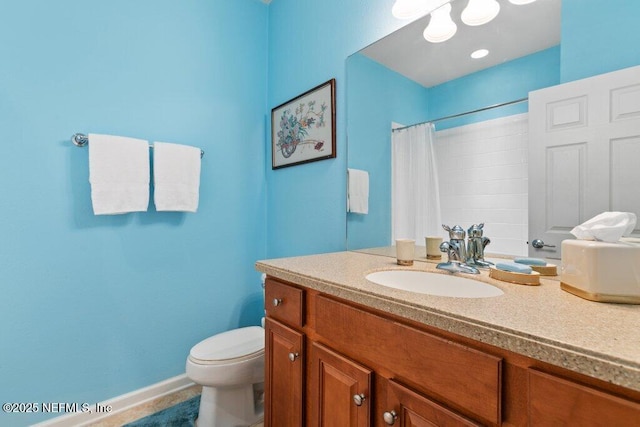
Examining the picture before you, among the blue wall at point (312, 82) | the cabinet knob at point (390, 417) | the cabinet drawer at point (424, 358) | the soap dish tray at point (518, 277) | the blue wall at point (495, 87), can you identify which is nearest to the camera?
the cabinet drawer at point (424, 358)

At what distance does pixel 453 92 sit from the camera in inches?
45.0

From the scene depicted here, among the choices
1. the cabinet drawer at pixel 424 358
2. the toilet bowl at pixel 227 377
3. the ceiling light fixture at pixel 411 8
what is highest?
the ceiling light fixture at pixel 411 8

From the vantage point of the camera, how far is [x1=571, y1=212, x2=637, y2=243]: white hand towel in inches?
24.3

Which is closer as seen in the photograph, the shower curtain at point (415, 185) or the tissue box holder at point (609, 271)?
the tissue box holder at point (609, 271)

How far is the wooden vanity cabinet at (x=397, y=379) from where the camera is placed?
44 cm

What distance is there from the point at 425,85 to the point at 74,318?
1.97m

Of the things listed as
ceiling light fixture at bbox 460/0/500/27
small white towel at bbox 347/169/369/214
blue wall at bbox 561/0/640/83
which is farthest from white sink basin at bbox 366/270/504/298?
ceiling light fixture at bbox 460/0/500/27

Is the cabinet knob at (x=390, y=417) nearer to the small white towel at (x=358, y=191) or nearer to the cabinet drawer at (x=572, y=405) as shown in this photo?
the cabinet drawer at (x=572, y=405)

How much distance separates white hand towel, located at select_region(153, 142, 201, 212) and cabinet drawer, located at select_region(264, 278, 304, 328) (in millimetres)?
840

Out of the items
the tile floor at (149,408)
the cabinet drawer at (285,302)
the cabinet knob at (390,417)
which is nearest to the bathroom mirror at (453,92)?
the cabinet drawer at (285,302)

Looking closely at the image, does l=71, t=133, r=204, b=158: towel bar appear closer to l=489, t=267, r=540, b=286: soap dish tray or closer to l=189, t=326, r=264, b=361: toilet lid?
l=189, t=326, r=264, b=361: toilet lid

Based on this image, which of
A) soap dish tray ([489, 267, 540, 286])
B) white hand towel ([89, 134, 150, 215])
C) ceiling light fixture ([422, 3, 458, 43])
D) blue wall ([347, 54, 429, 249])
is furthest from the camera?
white hand towel ([89, 134, 150, 215])

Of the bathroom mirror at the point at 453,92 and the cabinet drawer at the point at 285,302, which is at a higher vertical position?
the bathroom mirror at the point at 453,92

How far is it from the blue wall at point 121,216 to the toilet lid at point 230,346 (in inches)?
13.6
